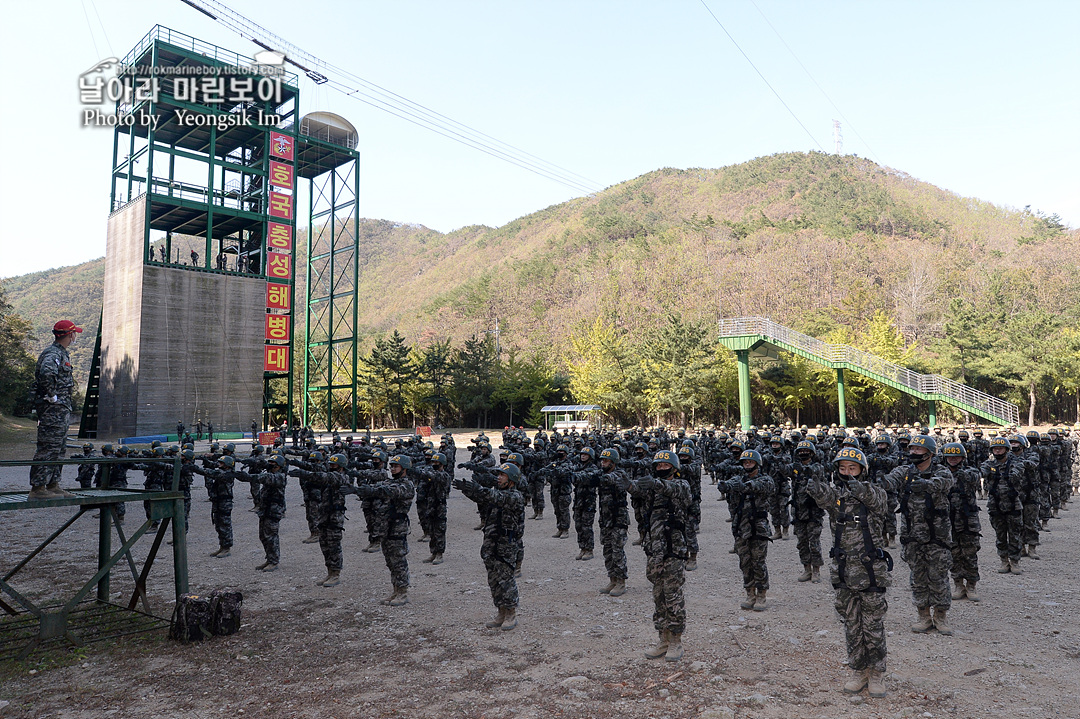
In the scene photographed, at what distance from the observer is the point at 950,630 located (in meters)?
7.12

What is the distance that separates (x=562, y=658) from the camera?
667 centimetres

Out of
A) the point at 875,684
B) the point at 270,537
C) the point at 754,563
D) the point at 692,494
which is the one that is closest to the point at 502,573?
the point at 754,563

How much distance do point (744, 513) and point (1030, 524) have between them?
5.69 metres

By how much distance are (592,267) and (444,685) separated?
96.9 metres

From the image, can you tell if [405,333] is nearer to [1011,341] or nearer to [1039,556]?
[1011,341]

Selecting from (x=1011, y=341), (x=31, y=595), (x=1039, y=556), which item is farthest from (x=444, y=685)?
(x=1011, y=341)

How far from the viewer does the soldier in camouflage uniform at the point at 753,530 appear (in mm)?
8242

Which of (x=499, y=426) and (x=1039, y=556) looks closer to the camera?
(x=1039, y=556)

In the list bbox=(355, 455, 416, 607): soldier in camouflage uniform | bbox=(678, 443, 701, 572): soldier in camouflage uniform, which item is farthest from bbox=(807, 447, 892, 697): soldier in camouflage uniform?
bbox=(355, 455, 416, 607): soldier in camouflage uniform

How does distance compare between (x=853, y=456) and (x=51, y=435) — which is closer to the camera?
(x=853, y=456)

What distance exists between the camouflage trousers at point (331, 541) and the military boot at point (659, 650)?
521 centimetres

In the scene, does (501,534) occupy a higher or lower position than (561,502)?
higher

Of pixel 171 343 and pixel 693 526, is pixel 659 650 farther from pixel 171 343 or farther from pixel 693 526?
pixel 171 343

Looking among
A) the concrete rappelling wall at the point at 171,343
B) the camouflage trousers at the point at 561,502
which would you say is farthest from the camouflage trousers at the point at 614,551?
the concrete rappelling wall at the point at 171,343
